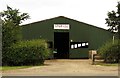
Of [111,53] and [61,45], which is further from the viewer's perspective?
[61,45]

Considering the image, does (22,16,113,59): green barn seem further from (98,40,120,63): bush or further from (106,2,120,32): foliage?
(98,40,120,63): bush

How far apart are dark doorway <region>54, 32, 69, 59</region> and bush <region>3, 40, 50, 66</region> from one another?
664 inches

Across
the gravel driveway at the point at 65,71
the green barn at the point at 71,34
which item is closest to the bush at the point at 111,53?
the gravel driveway at the point at 65,71

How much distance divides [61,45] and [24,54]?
64.3ft

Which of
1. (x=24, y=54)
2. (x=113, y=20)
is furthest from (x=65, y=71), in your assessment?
(x=113, y=20)

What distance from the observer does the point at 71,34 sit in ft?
154

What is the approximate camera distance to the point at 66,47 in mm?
49594

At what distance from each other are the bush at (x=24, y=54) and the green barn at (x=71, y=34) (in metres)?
14.7

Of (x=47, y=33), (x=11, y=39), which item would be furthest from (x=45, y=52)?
(x=47, y=33)

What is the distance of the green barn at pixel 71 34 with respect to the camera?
152 feet

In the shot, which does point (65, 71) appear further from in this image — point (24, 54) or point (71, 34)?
point (71, 34)

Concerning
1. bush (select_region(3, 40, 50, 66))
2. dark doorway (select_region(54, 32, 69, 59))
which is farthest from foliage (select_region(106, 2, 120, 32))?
bush (select_region(3, 40, 50, 66))

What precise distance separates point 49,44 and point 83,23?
531 cm

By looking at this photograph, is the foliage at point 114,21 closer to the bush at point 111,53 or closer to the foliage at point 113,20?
the foliage at point 113,20
